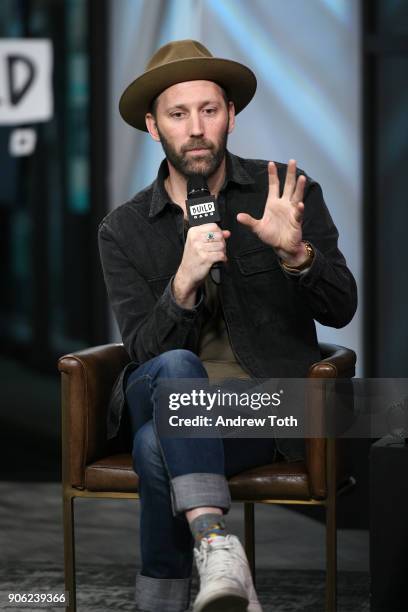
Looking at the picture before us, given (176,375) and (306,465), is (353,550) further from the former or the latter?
(176,375)

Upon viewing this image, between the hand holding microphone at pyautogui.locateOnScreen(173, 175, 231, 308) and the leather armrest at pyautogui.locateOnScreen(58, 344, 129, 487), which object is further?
the leather armrest at pyautogui.locateOnScreen(58, 344, 129, 487)

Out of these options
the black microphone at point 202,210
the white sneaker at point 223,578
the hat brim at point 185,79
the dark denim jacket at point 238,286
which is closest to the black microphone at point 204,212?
the black microphone at point 202,210

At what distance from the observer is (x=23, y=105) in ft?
18.7

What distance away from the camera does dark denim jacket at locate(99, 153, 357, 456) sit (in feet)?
9.90

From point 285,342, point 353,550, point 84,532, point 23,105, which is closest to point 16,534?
Result: point 84,532

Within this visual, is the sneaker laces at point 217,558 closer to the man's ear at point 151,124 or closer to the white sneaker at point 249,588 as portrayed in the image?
the white sneaker at point 249,588

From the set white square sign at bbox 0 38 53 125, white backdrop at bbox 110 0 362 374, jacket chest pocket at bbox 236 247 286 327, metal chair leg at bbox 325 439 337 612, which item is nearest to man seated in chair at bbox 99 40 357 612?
jacket chest pocket at bbox 236 247 286 327

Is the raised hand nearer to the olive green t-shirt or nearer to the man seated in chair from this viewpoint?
the man seated in chair

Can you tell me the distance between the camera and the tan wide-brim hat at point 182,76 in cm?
308

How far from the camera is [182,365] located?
9.36ft

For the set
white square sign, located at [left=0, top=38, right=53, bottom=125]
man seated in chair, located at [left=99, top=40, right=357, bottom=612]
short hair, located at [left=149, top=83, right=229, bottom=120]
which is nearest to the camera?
Result: man seated in chair, located at [left=99, top=40, right=357, bottom=612]

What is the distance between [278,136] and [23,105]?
131 centimetres

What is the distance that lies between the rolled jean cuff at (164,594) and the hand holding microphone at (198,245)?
63cm

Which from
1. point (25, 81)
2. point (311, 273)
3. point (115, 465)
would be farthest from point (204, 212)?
point (25, 81)
